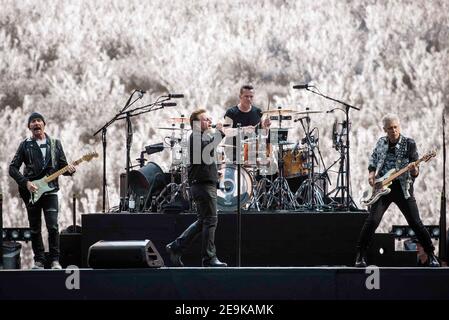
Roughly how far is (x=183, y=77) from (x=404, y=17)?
410 cm

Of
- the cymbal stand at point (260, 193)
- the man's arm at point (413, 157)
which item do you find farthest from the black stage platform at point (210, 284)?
the cymbal stand at point (260, 193)

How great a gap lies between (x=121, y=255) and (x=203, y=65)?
8.46m

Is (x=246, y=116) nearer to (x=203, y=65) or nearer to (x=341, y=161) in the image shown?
(x=341, y=161)

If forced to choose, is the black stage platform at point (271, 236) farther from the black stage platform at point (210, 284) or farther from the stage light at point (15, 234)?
the black stage platform at point (210, 284)

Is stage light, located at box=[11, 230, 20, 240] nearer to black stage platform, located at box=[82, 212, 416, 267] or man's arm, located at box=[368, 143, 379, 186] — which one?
black stage platform, located at box=[82, 212, 416, 267]

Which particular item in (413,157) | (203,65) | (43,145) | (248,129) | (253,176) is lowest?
(253,176)

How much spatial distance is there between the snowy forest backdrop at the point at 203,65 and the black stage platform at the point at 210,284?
706cm

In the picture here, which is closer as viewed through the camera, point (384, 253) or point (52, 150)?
point (52, 150)

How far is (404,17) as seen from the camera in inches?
586

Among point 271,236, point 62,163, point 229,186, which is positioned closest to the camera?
point 62,163

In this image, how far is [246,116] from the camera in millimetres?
10836

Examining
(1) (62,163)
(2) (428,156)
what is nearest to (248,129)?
(1) (62,163)
